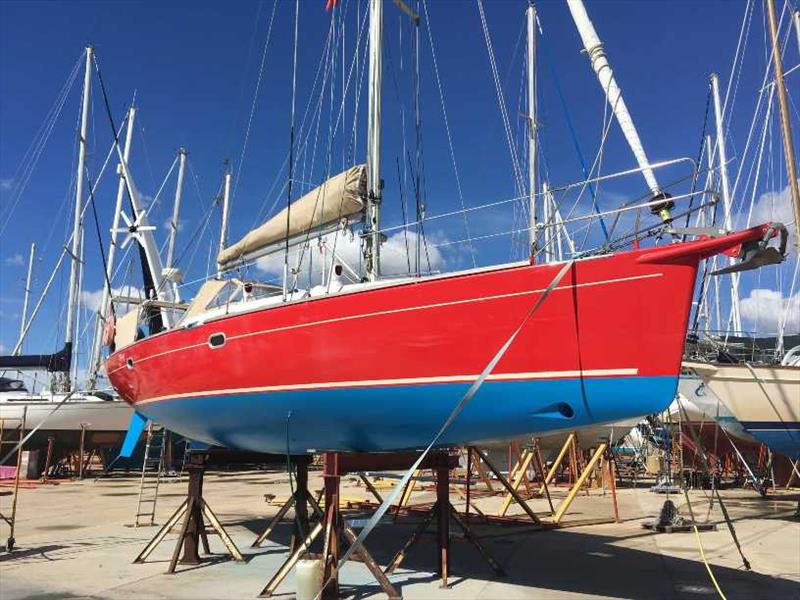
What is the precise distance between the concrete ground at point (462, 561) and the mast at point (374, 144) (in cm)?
351

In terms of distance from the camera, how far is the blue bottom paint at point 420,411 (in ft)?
17.2

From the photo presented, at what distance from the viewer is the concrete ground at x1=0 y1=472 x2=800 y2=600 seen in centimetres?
A: 602

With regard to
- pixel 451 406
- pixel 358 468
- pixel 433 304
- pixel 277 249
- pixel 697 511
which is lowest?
pixel 697 511

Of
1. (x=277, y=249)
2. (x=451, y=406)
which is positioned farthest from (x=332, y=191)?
(x=451, y=406)

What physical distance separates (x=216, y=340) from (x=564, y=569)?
177 inches

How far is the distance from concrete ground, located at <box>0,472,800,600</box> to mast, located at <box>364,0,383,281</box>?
11.5ft

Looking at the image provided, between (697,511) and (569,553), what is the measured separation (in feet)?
17.4

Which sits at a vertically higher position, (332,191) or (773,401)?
(332,191)

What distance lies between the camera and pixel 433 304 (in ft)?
18.7

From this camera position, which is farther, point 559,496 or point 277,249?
point 559,496

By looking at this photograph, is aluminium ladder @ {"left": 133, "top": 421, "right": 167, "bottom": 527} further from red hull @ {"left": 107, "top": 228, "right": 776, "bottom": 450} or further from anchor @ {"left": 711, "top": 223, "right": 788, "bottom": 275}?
anchor @ {"left": 711, "top": 223, "right": 788, "bottom": 275}

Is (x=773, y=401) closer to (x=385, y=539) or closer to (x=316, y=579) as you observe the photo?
(x=385, y=539)

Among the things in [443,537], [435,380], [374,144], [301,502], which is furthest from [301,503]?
[374,144]

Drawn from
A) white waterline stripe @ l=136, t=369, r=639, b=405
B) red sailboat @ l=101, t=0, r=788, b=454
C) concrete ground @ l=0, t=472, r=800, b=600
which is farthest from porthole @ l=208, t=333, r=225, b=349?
concrete ground @ l=0, t=472, r=800, b=600
